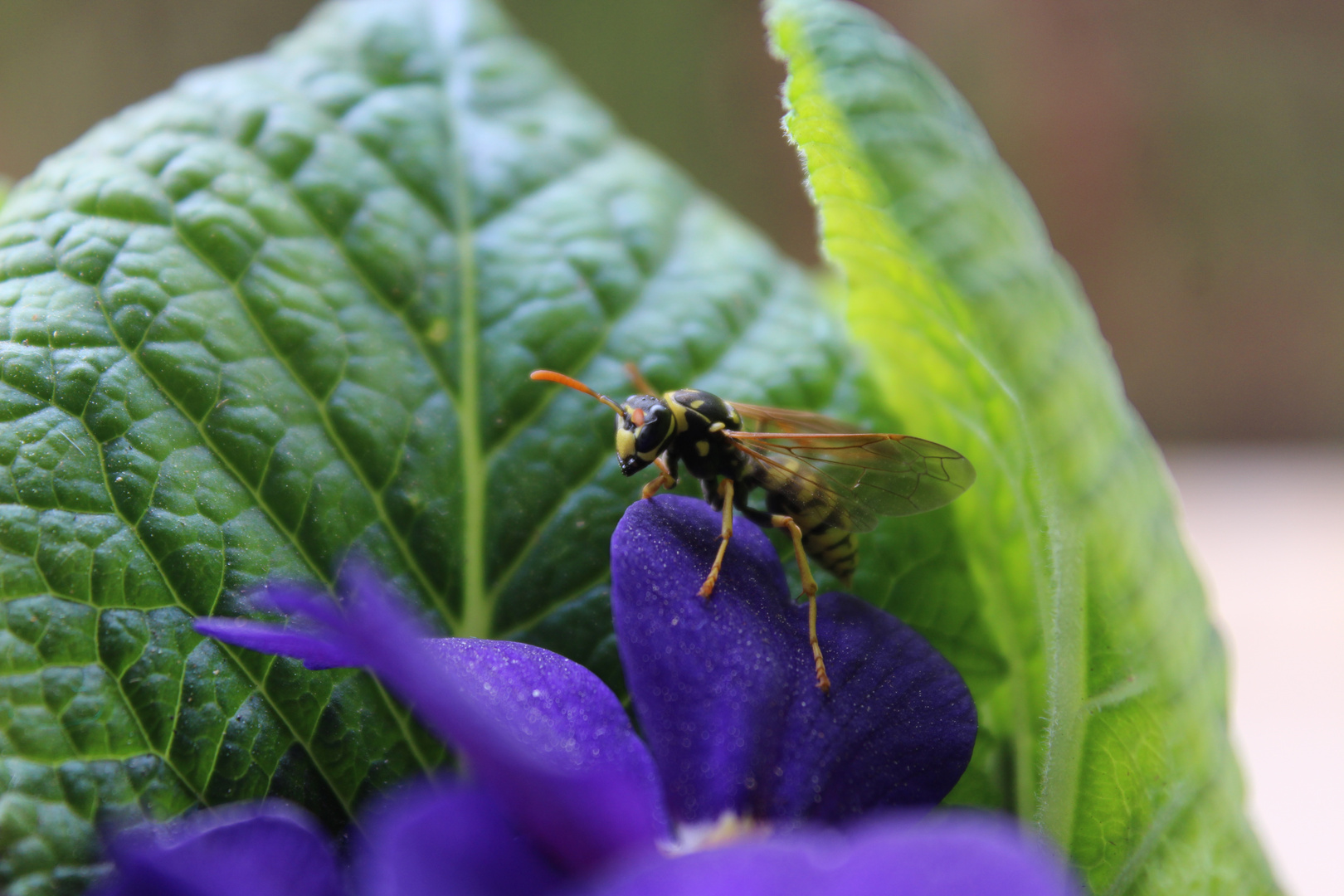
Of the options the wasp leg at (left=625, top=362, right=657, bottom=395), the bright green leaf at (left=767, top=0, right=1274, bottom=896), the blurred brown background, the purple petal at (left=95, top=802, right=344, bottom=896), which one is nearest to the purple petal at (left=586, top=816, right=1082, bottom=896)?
the purple petal at (left=95, top=802, right=344, bottom=896)

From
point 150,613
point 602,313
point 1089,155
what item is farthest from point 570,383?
point 1089,155

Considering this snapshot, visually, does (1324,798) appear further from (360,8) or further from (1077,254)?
(360,8)

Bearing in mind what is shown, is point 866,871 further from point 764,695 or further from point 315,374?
point 315,374

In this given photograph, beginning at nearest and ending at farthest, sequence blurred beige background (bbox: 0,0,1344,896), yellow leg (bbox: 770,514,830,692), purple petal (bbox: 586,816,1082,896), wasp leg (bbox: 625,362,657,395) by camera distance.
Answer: purple petal (bbox: 586,816,1082,896) < yellow leg (bbox: 770,514,830,692) < wasp leg (bbox: 625,362,657,395) < blurred beige background (bbox: 0,0,1344,896)

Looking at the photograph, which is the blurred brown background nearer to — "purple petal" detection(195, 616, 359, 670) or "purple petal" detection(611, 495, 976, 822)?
"purple petal" detection(611, 495, 976, 822)

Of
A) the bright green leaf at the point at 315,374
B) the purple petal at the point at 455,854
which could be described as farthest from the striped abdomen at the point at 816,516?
the purple petal at the point at 455,854
